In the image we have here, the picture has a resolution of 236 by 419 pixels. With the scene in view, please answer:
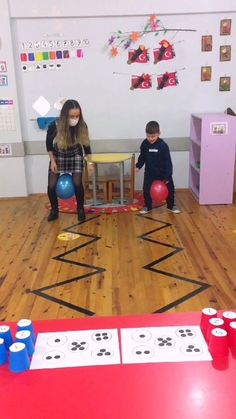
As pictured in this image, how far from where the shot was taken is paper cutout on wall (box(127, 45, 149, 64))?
4582mm

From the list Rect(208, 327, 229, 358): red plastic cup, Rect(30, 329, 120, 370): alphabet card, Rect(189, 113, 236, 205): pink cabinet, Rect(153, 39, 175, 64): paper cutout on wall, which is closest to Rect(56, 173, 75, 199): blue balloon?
Rect(189, 113, 236, 205): pink cabinet

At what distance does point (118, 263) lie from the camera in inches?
119

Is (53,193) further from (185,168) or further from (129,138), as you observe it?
(185,168)

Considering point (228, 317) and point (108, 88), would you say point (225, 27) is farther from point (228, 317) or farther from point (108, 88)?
point (228, 317)

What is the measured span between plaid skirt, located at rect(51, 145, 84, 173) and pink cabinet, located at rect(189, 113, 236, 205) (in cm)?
135

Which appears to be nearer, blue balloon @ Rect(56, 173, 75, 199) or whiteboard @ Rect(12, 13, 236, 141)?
blue balloon @ Rect(56, 173, 75, 199)

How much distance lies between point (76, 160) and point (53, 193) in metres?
0.42

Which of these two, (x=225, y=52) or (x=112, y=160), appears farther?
(x=225, y=52)

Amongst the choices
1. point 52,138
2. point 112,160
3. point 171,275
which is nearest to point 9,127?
point 52,138

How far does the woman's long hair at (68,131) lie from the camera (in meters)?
3.75

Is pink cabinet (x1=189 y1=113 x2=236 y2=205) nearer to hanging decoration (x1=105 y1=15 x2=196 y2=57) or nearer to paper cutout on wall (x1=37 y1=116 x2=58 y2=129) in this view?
hanging decoration (x1=105 y1=15 x2=196 y2=57)

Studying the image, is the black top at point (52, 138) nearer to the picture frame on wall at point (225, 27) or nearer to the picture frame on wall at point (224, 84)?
the picture frame on wall at point (224, 84)

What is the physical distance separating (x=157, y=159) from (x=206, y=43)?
5.15 feet

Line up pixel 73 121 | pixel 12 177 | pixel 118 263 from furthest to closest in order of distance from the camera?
pixel 12 177 < pixel 73 121 < pixel 118 263
